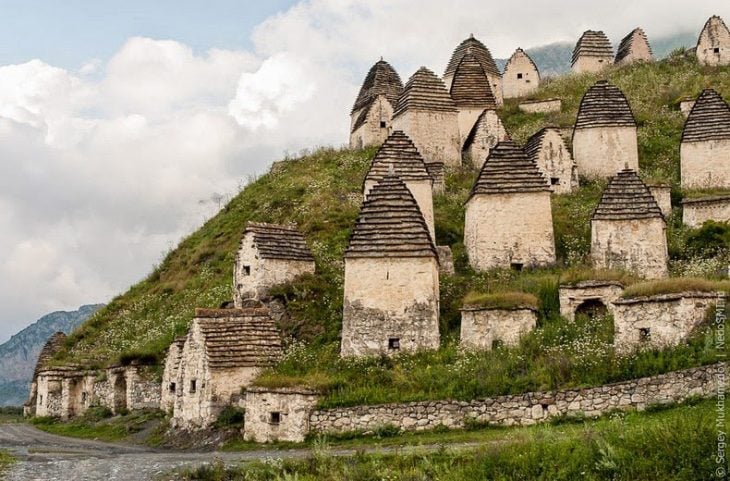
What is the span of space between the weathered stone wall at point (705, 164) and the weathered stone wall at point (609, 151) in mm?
2243

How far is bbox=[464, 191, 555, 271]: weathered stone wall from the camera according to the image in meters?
28.9

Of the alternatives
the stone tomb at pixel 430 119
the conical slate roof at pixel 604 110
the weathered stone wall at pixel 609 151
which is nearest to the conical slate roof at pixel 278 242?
the stone tomb at pixel 430 119

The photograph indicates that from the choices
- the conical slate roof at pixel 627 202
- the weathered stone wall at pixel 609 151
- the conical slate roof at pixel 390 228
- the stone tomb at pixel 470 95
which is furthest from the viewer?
the stone tomb at pixel 470 95

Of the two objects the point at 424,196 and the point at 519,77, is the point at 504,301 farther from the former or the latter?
the point at 519,77

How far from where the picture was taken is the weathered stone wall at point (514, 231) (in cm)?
2889

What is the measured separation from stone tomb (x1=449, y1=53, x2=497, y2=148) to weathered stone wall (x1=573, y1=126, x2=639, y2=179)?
7.11 meters

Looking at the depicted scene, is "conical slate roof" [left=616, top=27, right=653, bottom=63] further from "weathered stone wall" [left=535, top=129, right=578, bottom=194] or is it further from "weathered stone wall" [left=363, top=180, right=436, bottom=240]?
"weathered stone wall" [left=363, top=180, right=436, bottom=240]

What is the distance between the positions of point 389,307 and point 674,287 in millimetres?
7453

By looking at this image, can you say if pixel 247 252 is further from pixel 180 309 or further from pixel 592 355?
pixel 592 355

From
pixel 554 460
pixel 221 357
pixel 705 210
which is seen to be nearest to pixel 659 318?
pixel 554 460

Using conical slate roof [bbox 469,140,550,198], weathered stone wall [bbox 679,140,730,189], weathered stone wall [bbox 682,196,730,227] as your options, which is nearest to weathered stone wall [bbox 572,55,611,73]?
weathered stone wall [bbox 679,140,730,189]

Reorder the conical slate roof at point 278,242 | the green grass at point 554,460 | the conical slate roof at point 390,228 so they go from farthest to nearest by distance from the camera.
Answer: the conical slate roof at point 278,242
the conical slate roof at point 390,228
the green grass at point 554,460

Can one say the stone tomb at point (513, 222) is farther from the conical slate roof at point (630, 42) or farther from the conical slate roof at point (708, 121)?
the conical slate roof at point (630, 42)

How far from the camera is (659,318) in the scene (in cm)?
2023
